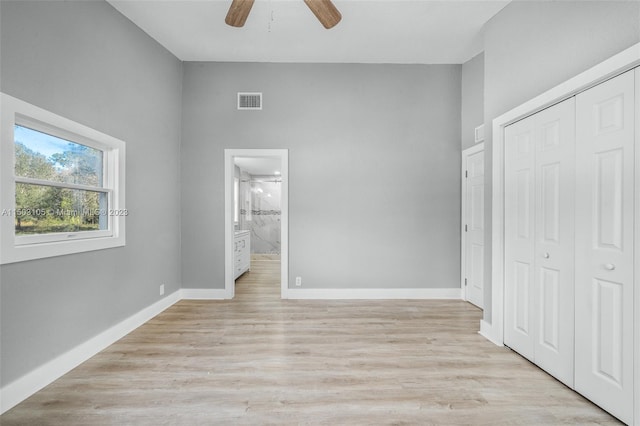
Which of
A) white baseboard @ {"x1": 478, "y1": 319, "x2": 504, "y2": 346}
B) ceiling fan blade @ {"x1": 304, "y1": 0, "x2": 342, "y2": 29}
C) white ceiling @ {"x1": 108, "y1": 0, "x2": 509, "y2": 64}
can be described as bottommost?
white baseboard @ {"x1": 478, "y1": 319, "x2": 504, "y2": 346}

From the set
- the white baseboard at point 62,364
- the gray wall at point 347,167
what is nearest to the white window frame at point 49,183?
the white baseboard at point 62,364

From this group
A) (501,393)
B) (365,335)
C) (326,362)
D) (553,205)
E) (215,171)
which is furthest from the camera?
(215,171)

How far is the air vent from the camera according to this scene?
4004 mm

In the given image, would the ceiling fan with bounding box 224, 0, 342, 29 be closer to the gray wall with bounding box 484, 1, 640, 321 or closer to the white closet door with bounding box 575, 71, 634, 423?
the gray wall with bounding box 484, 1, 640, 321

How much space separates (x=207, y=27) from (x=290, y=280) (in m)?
3.22

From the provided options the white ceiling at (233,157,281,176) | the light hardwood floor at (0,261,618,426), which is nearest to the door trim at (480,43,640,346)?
the light hardwood floor at (0,261,618,426)

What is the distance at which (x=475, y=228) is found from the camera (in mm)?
3754

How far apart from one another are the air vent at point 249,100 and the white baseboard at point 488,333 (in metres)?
3.76

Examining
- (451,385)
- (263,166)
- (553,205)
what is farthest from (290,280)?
(263,166)

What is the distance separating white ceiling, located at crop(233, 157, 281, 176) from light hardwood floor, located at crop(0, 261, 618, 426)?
4.56 metres

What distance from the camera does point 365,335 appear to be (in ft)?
9.37

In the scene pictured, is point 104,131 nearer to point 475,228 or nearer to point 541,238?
point 541,238

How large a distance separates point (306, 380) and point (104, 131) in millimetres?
2783

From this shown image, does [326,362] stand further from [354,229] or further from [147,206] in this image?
[147,206]
